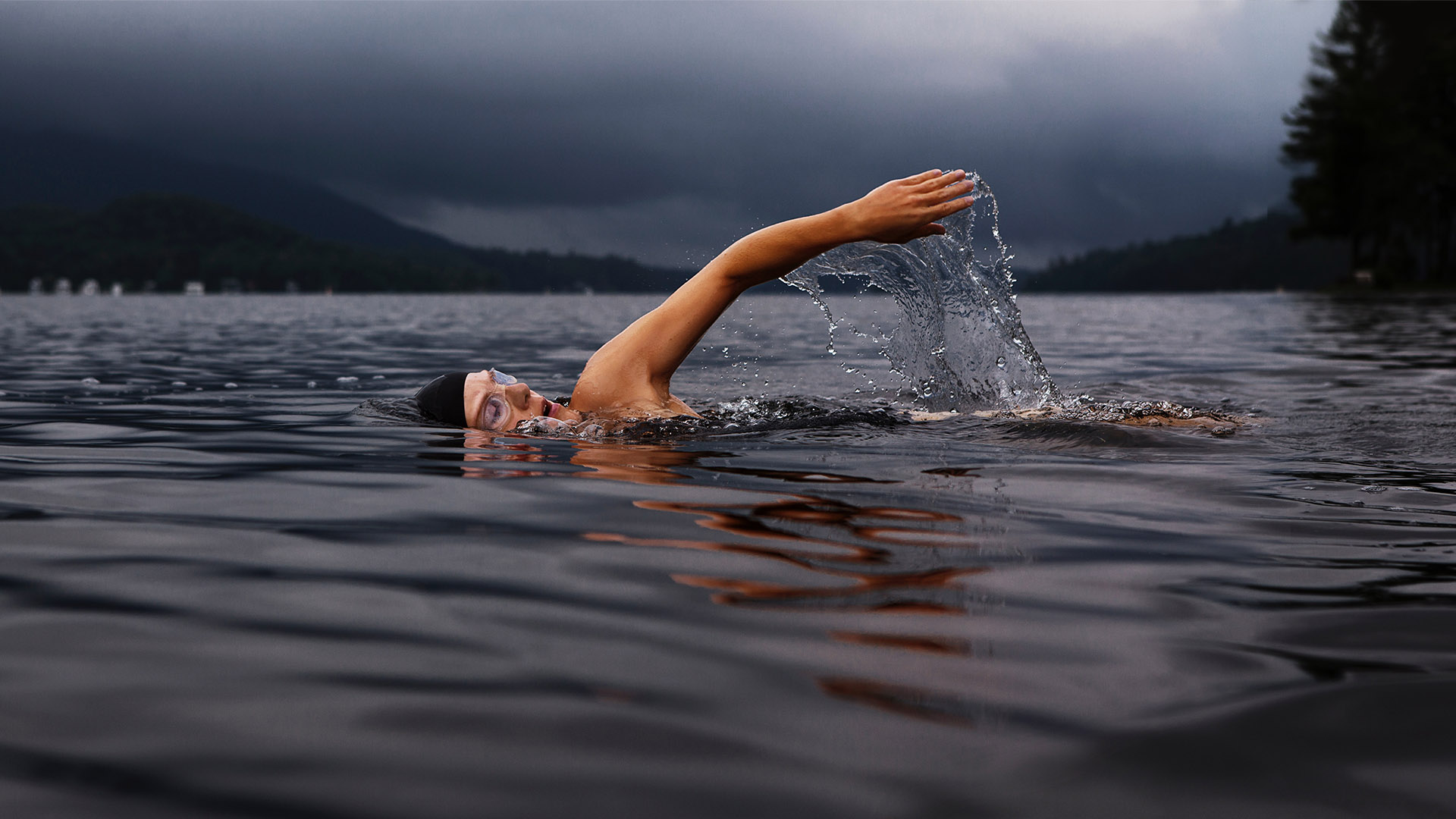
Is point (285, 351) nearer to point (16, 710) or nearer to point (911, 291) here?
point (911, 291)

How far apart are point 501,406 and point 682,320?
4.96ft

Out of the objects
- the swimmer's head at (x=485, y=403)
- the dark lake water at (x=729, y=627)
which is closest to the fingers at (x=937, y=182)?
the dark lake water at (x=729, y=627)

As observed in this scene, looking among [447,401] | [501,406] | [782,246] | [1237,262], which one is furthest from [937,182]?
[1237,262]

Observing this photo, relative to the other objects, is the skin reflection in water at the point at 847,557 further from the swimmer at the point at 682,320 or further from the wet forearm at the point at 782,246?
the wet forearm at the point at 782,246

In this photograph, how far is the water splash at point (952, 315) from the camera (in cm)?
698

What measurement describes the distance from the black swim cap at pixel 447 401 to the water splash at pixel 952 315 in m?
2.27

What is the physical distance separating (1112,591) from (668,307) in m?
3.37

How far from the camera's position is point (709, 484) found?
4371 mm

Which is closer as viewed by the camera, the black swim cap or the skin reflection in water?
the skin reflection in water

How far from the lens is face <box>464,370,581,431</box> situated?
254 inches

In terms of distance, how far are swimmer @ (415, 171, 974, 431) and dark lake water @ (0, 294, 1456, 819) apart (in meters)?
0.57

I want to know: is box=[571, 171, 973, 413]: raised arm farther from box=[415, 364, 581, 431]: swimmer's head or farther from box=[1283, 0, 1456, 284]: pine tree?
box=[1283, 0, 1456, 284]: pine tree

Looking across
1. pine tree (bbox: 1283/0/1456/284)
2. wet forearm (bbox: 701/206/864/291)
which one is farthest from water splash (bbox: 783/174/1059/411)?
pine tree (bbox: 1283/0/1456/284)

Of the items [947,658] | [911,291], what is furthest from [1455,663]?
[911,291]
